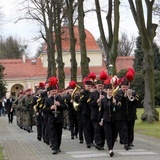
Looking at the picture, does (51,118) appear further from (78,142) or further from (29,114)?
(29,114)

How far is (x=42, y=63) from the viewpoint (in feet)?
281

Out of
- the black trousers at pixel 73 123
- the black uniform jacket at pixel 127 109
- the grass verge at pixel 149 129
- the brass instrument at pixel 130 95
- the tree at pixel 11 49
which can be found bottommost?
the grass verge at pixel 149 129

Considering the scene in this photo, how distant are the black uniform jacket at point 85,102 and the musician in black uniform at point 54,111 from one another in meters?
1.30

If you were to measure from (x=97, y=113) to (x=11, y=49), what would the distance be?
93.1 metres

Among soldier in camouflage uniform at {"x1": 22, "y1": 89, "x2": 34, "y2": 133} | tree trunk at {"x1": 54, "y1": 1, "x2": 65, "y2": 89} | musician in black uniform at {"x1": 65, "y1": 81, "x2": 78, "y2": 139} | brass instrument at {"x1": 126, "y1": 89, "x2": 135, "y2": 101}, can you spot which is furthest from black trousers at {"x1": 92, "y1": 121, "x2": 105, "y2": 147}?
tree trunk at {"x1": 54, "y1": 1, "x2": 65, "y2": 89}

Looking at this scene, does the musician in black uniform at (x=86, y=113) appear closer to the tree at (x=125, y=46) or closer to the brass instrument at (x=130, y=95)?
the brass instrument at (x=130, y=95)

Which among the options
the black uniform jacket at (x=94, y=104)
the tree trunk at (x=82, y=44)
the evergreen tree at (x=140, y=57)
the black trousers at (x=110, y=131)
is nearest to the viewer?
the black trousers at (x=110, y=131)

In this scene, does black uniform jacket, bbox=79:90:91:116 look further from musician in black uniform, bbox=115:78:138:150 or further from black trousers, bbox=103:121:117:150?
black trousers, bbox=103:121:117:150

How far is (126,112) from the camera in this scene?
14.6 metres

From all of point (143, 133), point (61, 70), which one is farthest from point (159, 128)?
point (61, 70)

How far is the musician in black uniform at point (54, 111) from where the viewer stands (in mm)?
14250

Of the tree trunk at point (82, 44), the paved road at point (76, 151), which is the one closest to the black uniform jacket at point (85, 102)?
the paved road at point (76, 151)

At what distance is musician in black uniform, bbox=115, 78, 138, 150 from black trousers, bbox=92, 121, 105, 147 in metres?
0.60

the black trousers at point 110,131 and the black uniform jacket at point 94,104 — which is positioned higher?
the black uniform jacket at point 94,104
